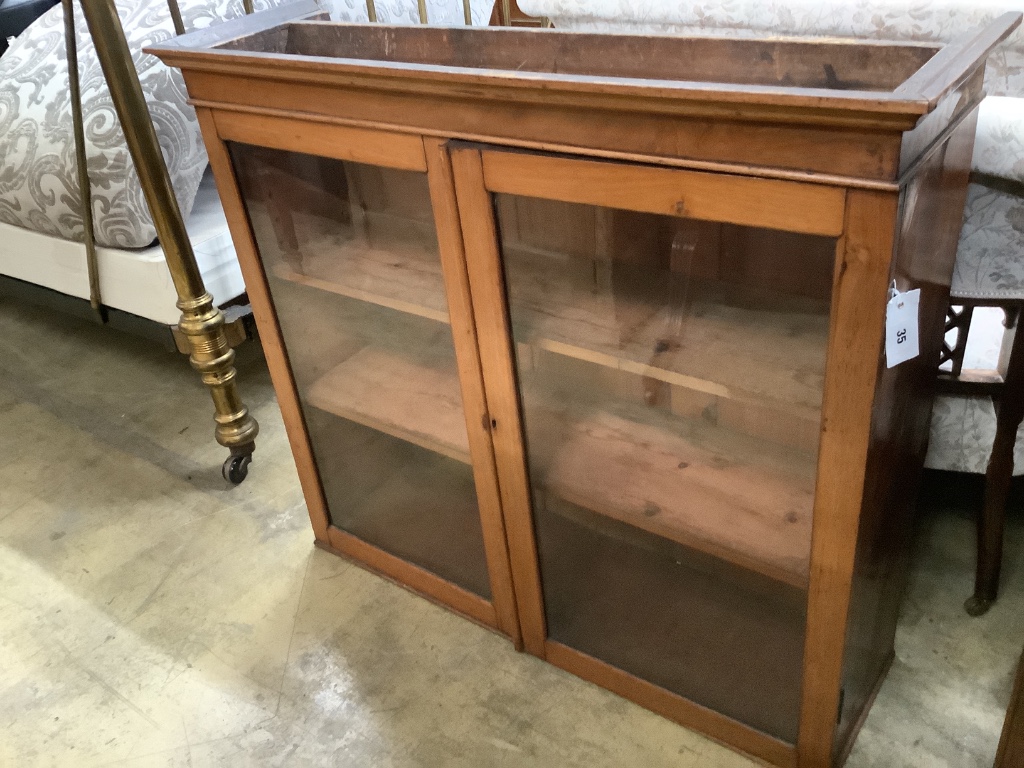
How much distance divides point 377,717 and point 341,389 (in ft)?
1.67

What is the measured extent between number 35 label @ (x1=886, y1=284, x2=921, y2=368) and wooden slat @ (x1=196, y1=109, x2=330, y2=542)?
0.88 metres

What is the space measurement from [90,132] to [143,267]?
0.89 ft

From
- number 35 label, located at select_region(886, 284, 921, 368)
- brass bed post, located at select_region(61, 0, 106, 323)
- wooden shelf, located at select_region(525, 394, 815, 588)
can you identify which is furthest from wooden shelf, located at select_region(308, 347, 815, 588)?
brass bed post, located at select_region(61, 0, 106, 323)

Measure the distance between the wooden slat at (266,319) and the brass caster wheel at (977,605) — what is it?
1089mm

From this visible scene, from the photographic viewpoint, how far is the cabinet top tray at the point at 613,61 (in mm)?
738

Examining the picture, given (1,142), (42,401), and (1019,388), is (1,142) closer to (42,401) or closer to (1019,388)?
(42,401)

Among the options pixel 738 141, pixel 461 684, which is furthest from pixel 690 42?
pixel 461 684

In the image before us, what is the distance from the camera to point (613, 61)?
107 cm

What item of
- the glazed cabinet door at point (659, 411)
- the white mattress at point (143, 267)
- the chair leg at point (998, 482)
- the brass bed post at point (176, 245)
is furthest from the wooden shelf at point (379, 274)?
the chair leg at point (998, 482)

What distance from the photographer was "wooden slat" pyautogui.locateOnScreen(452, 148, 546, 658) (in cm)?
99

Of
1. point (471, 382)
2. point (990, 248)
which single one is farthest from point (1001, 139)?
point (471, 382)

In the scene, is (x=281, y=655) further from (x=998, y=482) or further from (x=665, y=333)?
(x=998, y=482)

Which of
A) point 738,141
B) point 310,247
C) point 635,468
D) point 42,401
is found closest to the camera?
point 738,141

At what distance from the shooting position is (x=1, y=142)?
1854 millimetres
